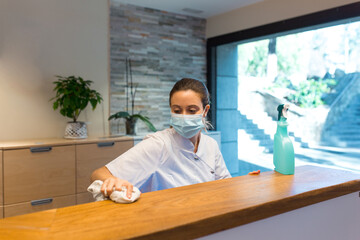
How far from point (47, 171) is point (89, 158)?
39 cm

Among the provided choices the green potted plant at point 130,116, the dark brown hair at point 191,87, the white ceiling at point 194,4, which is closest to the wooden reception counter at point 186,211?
the dark brown hair at point 191,87

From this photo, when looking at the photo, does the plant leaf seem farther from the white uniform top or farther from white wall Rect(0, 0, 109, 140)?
the white uniform top

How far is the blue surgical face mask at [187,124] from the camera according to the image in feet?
5.50

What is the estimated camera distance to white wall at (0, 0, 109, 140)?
3121 millimetres

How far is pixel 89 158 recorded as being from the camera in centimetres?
305

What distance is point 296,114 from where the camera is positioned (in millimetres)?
3490

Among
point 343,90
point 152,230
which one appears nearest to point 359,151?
point 343,90

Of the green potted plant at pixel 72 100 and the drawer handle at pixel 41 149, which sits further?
the green potted plant at pixel 72 100

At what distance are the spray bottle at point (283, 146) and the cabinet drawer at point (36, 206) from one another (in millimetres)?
2163

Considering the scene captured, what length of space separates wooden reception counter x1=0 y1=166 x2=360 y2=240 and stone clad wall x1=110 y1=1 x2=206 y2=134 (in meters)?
2.66

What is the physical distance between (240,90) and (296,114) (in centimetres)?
94

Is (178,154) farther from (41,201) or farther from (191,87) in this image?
(41,201)

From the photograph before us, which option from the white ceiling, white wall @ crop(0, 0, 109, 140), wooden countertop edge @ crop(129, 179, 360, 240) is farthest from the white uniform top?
the white ceiling

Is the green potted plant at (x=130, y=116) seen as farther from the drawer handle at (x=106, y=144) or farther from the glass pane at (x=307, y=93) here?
the glass pane at (x=307, y=93)
